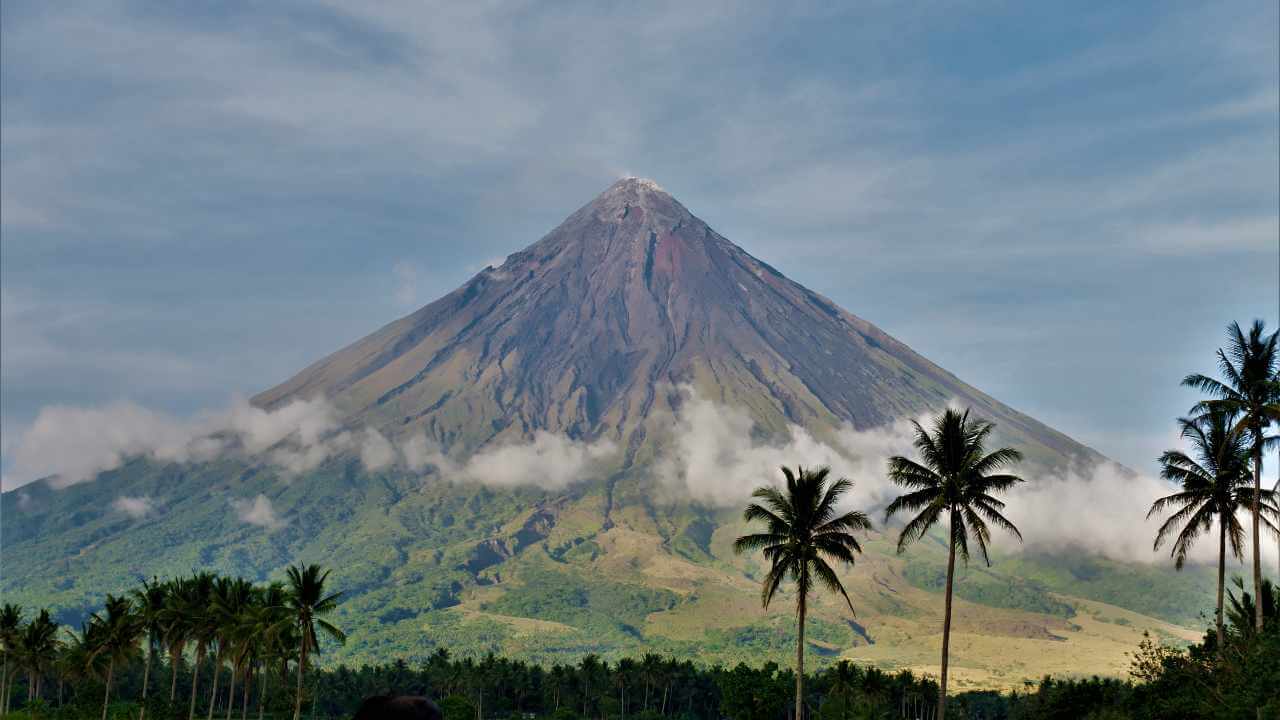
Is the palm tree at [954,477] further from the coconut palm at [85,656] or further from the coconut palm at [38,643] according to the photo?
the coconut palm at [38,643]

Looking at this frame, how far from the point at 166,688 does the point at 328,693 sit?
23.5 meters

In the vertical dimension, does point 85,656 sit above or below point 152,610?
below

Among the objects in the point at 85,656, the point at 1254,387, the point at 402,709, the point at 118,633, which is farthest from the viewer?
the point at 85,656

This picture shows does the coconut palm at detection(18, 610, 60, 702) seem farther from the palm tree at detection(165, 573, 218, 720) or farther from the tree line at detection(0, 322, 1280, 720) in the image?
the palm tree at detection(165, 573, 218, 720)

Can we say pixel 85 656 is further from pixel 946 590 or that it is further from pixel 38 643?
pixel 946 590

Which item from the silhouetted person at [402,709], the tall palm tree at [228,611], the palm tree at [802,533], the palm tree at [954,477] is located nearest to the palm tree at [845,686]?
the tall palm tree at [228,611]

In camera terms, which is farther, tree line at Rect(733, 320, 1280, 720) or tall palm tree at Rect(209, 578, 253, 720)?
tall palm tree at Rect(209, 578, 253, 720)

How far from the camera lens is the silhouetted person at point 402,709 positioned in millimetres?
9070

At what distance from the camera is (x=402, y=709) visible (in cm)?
913

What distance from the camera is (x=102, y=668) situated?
10662 cm

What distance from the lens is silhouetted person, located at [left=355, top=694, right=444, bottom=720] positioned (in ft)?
29.8

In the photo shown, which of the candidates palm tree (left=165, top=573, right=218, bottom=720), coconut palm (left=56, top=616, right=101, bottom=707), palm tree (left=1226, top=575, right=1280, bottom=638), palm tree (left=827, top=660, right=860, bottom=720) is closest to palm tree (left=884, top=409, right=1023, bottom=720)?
palm tree (left=1226, top=575, right=1280, bottom=638)

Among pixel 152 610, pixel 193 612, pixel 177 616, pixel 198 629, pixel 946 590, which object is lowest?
pixel 198 629

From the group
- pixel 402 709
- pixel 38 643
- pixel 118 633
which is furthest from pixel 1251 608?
pixel 38 643
